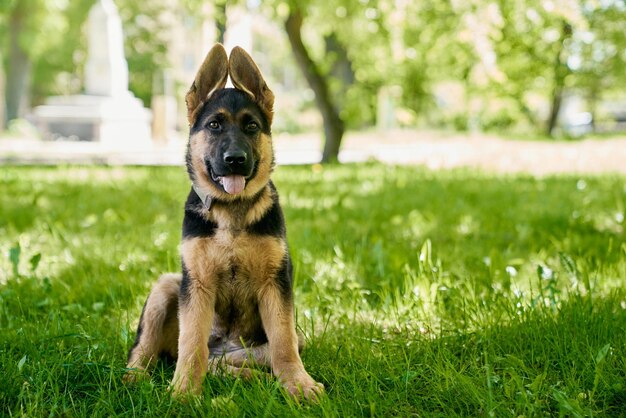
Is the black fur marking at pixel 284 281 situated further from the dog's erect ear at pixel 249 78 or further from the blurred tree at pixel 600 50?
the blurred tree at pixel 600 50

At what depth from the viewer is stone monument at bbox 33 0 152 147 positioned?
2333cm

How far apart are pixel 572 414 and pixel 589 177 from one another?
9414mm

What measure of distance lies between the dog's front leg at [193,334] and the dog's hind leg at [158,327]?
0.71 ft

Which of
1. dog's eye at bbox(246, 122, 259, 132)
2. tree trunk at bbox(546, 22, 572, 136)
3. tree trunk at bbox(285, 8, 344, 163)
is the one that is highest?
tree trunk at bbox(546, 22, 572, 136)

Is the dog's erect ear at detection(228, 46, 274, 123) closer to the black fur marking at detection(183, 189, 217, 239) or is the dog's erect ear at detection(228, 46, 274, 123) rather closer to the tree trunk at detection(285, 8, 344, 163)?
the black fur marking at detection(183, 189, 217, 239)

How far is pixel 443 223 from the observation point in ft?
22.7

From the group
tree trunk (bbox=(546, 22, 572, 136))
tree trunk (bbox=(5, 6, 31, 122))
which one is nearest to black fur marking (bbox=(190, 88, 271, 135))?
tree trunk (bbox=(546, 22, 572, 136))

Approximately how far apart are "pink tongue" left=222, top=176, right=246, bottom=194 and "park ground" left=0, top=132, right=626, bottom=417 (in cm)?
86

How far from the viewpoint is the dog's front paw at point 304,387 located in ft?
8.93

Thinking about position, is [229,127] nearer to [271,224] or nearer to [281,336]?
[271,224]

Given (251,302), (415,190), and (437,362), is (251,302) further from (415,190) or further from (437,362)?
(415,190)

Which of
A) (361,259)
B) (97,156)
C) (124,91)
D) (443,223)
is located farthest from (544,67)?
(361,259)

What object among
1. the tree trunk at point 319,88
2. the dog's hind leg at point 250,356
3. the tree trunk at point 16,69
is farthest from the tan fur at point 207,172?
the tree trunk at point 16,69

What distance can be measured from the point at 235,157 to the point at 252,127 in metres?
0.31
